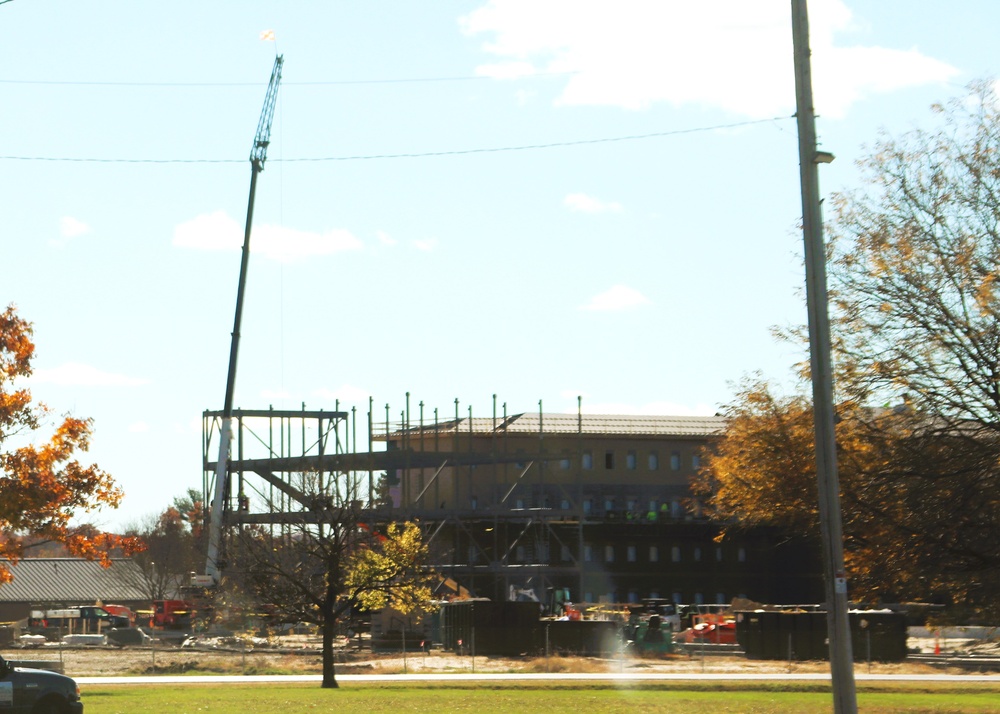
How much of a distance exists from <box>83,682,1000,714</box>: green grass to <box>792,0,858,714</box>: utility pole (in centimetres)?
1119

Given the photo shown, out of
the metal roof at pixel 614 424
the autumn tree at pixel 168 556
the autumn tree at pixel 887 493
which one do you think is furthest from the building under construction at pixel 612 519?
the autumn tree at pixel 887 493

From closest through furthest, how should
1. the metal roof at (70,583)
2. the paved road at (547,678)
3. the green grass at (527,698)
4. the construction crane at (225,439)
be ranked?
the green grass at (527,698) → the paved road at (547,678) → the construction crane at (225,439) → the metal roof at (70,583)

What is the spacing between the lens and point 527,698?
27922 mm

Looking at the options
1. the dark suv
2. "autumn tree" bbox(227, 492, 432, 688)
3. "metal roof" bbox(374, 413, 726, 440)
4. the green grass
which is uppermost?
"metal roof" bbox(374, 413, 726, 440)

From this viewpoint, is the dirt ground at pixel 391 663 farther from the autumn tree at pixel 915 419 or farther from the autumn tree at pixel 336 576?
the autumn tree at pixel 915 419

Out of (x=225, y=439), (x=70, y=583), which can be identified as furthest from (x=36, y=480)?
(x=70, y=583)

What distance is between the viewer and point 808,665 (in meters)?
42.8

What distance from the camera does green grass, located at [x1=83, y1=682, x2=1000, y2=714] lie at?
24.6 metres

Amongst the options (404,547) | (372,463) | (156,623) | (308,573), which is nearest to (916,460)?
(404,547)

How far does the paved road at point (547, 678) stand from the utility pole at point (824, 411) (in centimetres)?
2154

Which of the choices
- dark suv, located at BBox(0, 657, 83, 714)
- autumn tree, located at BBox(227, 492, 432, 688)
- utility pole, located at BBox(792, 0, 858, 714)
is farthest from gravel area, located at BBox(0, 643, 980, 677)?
utility pole, located at BBox(792, 0, 858, 714)

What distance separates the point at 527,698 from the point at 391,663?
55.7 feet

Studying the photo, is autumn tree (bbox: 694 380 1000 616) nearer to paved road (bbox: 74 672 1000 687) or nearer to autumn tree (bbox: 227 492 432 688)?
autumn tree (bbox: 227 492 432 688)

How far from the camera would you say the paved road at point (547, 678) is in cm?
3503
